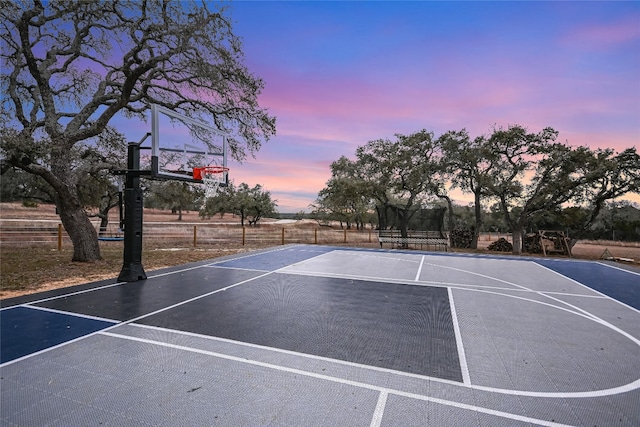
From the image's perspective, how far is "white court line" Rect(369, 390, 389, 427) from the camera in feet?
5.76

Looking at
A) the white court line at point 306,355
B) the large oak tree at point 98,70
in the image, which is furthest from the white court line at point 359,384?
the large oak tree at point 98,70

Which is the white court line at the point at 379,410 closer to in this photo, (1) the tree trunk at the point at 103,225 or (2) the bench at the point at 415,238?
(2) the bench at the point at 415,238

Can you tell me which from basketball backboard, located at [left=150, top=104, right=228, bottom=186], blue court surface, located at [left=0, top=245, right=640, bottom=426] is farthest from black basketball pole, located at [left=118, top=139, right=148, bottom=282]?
blue court surface, located at [left=0, top=245, right=640, bottom=426]

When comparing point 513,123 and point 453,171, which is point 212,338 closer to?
point 453,171

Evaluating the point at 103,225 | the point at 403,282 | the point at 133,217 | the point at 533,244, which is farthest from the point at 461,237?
the point at 103,225

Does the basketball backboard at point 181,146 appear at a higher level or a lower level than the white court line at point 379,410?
higher

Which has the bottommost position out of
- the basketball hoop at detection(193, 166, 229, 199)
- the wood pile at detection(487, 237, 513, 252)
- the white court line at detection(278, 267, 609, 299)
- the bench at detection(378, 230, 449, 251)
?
the wood pile at detection(487, 237, 513, 252)

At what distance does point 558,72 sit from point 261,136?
8577mm

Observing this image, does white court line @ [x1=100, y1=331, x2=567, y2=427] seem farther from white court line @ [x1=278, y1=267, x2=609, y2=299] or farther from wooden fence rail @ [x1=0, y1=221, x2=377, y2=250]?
wooden fence rail @ [x1=0, y1=221, x2=377, y2=250]

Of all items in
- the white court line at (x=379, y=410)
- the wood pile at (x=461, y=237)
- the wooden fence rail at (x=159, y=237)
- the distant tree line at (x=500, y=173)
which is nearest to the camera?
the white court line at (x=379, y=410)

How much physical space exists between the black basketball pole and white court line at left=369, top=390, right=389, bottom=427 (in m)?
5.24

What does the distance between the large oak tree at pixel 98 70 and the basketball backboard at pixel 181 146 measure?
1198 millimetres

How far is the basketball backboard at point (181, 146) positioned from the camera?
18.5ft

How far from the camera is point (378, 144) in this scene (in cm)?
1442
